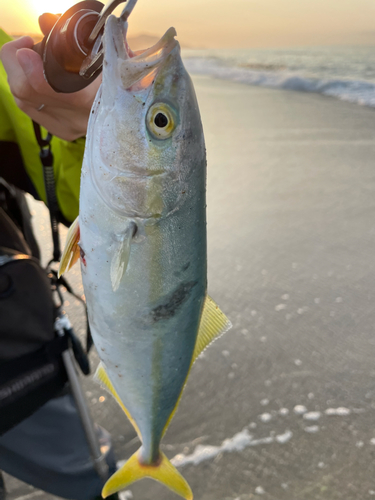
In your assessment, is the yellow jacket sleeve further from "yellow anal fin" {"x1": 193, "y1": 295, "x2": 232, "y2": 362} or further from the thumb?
"yellow anal fin" {"x1": 193, "y1": 295, "x2": 232, "y2": 362}

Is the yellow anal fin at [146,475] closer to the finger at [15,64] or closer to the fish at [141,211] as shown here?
the fish at [141,211]

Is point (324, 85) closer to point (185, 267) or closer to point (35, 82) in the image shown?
point (35, 82)

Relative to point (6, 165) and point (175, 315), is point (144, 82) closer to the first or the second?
point (175, 315)

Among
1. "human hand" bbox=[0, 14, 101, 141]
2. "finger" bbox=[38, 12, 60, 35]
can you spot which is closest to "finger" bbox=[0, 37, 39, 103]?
"human hand" bbox=[0, 14, 101, 141]

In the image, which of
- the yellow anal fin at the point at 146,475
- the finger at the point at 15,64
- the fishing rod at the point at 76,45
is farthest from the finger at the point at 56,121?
the yellow anal fin at the point at 146,475

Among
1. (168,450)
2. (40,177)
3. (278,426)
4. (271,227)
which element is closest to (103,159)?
(40,177)

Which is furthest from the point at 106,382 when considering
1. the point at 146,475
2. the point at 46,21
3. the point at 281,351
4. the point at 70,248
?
the point at 281,351

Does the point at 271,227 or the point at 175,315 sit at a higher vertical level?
the point at 175,315

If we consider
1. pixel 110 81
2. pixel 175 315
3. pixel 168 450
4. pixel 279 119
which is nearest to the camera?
pixel 110 81
